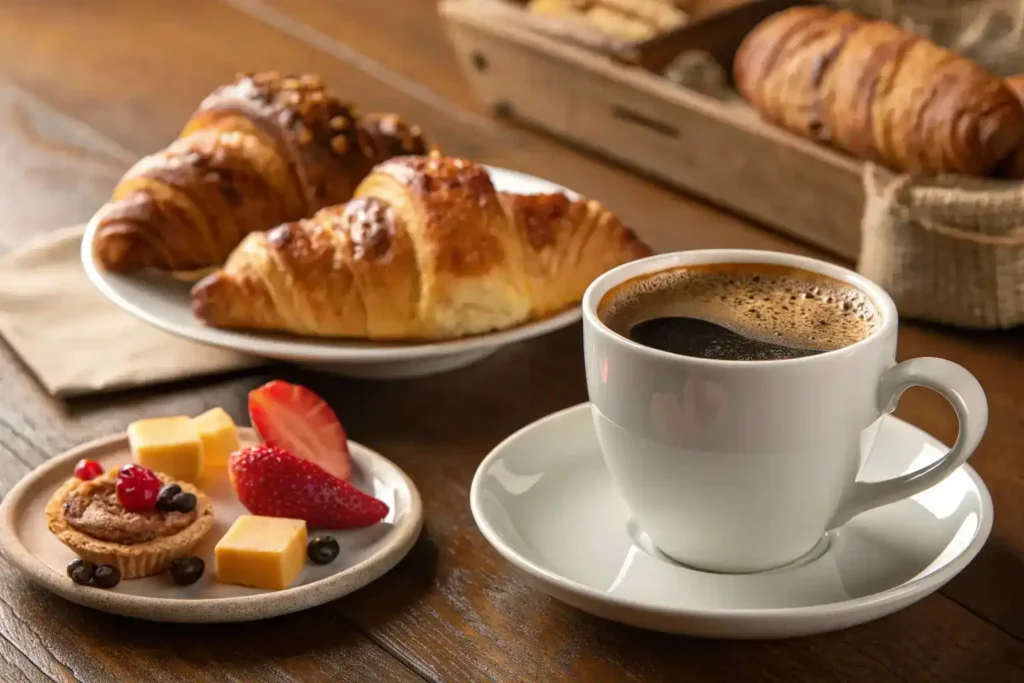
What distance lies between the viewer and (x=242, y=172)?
3.84 ft

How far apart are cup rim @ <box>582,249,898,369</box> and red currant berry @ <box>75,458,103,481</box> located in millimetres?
323

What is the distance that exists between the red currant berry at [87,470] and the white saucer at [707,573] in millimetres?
241

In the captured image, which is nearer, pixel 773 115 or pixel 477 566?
pixel 477 566

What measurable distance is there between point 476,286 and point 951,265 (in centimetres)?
41

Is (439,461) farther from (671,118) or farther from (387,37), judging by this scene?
(387,37)

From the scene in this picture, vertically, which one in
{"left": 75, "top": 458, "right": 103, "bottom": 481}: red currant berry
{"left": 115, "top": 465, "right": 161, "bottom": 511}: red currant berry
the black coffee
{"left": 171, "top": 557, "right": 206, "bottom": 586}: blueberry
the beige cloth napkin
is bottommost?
the beige cloth napkin

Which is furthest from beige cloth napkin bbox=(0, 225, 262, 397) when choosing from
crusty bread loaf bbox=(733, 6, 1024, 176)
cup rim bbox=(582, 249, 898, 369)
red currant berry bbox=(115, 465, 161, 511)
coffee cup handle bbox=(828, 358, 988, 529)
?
crusty bread loaf bbox=(733, 6, 1024, 176)

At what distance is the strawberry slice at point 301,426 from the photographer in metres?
0.85

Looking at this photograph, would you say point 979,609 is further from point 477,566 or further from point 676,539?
point 477,566

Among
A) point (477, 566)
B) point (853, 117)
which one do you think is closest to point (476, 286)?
point (477, 566)

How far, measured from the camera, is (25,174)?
1454 millimetres

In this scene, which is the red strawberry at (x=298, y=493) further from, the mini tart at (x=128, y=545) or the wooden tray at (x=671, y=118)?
the wooden tray at (x=671, y=118)

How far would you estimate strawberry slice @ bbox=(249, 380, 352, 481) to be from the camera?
85 cm

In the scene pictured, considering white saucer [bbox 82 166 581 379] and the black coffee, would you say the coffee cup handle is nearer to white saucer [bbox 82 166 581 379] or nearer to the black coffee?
the black coffee
